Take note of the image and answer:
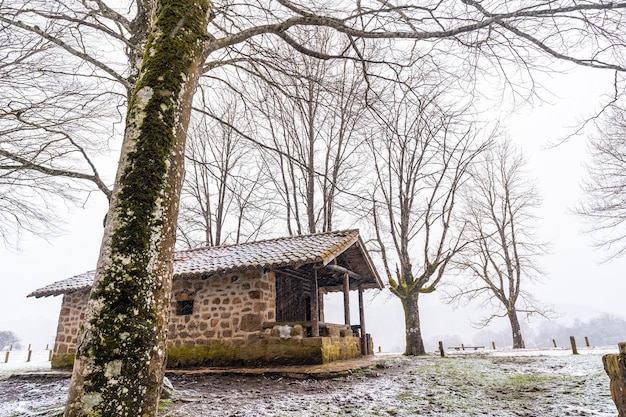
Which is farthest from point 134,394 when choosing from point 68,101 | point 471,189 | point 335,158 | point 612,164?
point 471,189

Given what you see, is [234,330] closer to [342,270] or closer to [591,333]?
[342,270]

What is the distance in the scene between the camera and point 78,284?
1116 centimetres

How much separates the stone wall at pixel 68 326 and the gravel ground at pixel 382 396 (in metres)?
4.18

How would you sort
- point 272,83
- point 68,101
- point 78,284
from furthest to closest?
1. point 78,284
2. point 68,101
3. point 272,83

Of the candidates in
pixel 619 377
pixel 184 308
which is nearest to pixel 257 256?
pixel 184 308

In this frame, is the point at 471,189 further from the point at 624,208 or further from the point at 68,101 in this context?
the point at 68,101

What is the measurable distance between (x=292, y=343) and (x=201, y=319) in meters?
2.63

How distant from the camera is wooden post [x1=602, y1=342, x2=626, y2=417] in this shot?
2717 millimetres

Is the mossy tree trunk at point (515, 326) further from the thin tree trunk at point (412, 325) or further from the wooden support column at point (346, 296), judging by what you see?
the wooden support column at point (346, 296)

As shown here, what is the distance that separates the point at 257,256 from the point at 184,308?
2.59 meters

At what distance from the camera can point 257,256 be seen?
8.95 metres

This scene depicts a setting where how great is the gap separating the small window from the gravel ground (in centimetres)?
233

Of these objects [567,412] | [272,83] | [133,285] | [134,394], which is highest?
[272,83]

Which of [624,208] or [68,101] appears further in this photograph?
[624,208]
